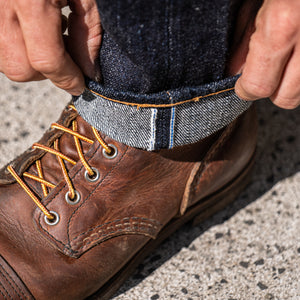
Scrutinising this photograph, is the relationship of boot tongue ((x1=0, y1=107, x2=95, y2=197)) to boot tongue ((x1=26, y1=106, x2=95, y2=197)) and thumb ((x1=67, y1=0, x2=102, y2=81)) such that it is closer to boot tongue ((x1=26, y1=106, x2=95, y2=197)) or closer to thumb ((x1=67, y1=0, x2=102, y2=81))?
boot tongue ((x1=26, y1=106, x2=95, y2=197))

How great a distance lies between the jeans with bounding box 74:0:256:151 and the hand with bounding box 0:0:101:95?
0.04 meters

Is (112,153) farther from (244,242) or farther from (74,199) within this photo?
(244,242)

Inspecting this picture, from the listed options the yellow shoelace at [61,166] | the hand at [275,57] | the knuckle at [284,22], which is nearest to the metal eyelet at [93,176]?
the yellow shoelace at [61,166]

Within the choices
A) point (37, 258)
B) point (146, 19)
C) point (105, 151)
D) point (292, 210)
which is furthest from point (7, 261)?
point (292, 210)

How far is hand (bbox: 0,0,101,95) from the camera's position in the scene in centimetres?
61

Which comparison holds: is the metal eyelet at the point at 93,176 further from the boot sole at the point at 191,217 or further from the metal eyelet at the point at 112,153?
the boot sole at the point at 191,217

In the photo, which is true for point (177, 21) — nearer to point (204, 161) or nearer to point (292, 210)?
point (204, 161)

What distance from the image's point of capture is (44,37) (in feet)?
2.01

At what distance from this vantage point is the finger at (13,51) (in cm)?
63

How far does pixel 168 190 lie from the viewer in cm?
89

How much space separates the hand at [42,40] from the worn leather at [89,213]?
21cm

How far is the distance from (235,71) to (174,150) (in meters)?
0.21

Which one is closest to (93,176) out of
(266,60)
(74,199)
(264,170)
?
(74,199)

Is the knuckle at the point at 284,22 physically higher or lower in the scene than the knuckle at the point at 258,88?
higher
